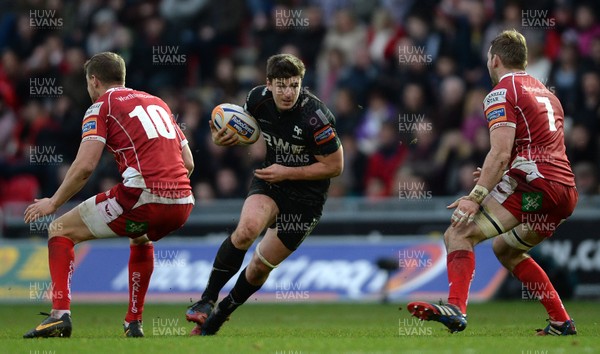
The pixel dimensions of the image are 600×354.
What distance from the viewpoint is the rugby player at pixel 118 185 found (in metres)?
9.14

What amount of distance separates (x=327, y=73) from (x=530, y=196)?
32.8 ft

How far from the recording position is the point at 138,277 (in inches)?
382

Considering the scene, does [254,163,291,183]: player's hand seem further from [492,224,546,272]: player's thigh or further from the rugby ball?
[492,224,546,272]: player's thigh

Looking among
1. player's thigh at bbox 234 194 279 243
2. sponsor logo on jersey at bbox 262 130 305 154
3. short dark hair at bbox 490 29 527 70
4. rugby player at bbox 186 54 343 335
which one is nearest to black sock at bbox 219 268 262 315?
rugby player at bbox 186 54 343 335

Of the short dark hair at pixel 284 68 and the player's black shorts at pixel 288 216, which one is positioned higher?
the short dark hair at pixel 284 68

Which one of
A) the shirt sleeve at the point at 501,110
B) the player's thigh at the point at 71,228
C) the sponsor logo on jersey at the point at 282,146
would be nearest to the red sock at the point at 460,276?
the shirt sleeve at the point at 501,110

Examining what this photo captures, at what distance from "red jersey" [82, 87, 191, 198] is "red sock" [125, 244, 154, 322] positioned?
0.67 meters

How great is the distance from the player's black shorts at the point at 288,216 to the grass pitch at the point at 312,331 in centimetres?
85

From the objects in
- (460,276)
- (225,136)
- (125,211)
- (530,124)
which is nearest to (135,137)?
(125,211)

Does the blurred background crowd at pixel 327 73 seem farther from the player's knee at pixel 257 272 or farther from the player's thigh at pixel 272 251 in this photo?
the player's knee at pixel 257 272

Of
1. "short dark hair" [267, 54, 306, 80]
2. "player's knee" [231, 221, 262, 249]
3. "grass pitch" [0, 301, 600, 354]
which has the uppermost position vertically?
"short dark hair" [267, 54, 306, 80]

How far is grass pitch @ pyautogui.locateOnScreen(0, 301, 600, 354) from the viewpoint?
27.0 feet

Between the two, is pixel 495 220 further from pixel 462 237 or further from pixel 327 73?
pixel 327 73

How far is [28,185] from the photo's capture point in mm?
19453
